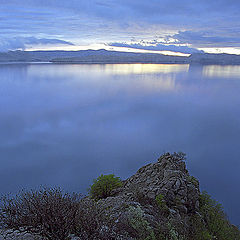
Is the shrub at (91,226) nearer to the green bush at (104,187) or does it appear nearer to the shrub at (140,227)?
the shrub at (140,227)

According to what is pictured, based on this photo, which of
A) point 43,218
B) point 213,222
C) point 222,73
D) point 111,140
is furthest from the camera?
point 222,73

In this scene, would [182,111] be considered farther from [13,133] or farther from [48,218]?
[48,218]

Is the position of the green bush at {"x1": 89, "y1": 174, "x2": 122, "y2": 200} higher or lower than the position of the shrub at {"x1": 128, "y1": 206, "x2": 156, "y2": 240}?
lower

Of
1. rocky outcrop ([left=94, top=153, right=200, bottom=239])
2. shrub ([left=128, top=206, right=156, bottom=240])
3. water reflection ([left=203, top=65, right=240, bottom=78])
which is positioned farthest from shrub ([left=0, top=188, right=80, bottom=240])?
water reflection ([left=203, top=65, right=240, bottom=78])

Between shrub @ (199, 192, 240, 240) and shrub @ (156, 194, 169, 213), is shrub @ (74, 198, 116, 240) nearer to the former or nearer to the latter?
shrub @ (156, 194, 169, 213)

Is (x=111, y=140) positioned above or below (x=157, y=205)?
below

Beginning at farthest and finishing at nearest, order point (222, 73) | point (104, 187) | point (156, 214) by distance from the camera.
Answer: point (222, 73), point (104, 187), point (156, 214)

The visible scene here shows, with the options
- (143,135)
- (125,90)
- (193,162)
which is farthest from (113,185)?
(125,90)

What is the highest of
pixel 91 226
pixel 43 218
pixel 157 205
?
pixel 43 218

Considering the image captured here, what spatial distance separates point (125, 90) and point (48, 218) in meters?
55.1

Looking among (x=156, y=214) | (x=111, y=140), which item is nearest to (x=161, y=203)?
(x=156, y=214)

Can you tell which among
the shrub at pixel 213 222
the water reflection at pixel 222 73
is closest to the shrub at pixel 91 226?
the shrub at pixel 213 222

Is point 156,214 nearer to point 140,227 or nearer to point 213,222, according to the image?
point 140,227

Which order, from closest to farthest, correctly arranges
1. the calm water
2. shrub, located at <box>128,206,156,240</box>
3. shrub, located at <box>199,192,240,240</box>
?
shrub, located at <box>128,206,156,240</box>, shrub, located at <box>199,192,240,240</box>, the calm water
